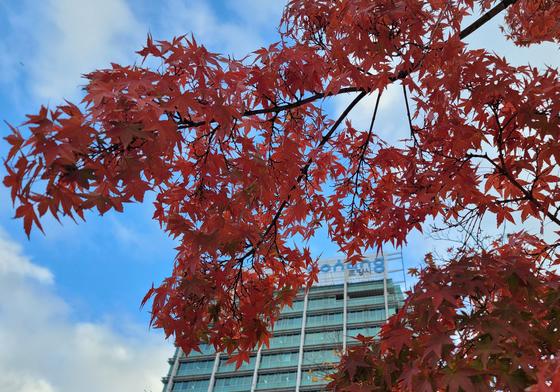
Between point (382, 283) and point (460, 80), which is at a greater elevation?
point (382, 283)

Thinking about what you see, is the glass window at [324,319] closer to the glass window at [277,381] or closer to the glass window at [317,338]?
the glass window at [317,338]

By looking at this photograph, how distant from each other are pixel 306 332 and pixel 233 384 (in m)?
9.72

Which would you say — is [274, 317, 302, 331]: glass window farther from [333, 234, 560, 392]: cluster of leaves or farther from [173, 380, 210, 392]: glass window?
[333, 234, 560, 392]: cluster of leaves

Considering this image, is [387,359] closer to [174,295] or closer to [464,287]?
[464,287]

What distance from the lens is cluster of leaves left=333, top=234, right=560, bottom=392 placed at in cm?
178

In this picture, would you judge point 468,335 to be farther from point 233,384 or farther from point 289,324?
point 289,324

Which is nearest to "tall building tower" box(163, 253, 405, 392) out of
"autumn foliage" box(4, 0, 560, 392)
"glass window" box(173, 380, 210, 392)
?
"glass window" box(173, 380, 210, 392)

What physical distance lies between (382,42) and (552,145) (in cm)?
125

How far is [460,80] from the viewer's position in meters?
2.73

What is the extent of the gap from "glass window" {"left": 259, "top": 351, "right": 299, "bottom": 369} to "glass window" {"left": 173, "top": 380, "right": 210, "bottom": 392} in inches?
273

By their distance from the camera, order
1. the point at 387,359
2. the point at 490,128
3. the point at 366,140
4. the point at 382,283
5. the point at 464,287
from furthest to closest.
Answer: the point at 382,283 < the point at 366,140 < the point at 490,128 < the point at 387,359 < the point at 464,287

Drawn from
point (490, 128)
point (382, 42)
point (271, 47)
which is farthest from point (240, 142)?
point (490, 128)

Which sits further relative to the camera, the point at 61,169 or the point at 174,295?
the point at 174,295

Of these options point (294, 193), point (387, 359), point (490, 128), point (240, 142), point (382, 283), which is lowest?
point (387, 359)
